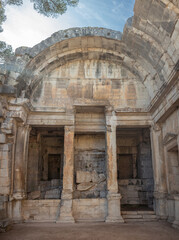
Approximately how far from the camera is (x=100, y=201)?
8367 millimetres

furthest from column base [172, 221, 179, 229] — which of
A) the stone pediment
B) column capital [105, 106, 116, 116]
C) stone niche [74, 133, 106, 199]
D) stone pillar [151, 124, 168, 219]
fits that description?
column capital [105, 106, 116, 116]

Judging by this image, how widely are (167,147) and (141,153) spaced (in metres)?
3.13

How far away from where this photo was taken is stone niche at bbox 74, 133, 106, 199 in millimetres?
9748

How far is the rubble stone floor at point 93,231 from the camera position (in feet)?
19.4

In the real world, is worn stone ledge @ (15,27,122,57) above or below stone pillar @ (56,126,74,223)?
above

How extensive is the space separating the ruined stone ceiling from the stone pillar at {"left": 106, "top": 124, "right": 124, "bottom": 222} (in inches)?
94.7

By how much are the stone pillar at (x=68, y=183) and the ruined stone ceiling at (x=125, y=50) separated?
101 inches

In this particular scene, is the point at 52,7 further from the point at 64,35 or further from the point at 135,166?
the point at 135,166

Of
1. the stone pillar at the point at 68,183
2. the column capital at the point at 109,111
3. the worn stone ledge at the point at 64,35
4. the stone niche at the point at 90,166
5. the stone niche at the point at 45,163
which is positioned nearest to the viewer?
the stone pillar at the point at 68,183

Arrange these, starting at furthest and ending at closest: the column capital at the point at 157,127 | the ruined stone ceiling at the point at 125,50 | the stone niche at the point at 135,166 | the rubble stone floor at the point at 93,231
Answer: the stone niche at the point at 135,166
the column capital at the point at 157,127
the ruined stone ceiling at the point at 125,50
the rubble stone floor at the point at 93,231

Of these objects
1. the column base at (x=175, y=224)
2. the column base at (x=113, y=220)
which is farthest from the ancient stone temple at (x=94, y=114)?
the column base at (x=175, y=224)

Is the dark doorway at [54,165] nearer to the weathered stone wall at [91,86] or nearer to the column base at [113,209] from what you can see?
the weathered stone wall at [91,86]

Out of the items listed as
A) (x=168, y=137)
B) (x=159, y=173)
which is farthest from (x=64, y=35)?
(x=159, y=173)

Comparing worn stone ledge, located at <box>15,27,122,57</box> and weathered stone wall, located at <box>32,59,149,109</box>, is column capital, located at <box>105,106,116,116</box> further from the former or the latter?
worn stone ledge, located at <box>15,27,122,57</box>
